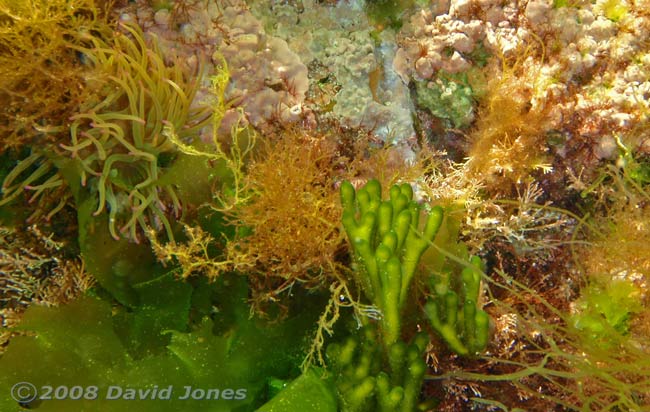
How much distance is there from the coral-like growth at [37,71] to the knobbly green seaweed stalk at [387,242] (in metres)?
1.41

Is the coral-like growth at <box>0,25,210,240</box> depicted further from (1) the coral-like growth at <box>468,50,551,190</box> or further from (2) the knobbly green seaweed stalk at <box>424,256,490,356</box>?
(1) the coral-like growth at <box>468,50,551,190</box>

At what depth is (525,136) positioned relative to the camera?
2.85 m

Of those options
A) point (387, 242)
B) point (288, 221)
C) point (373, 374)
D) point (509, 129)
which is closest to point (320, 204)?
point (288, 221)

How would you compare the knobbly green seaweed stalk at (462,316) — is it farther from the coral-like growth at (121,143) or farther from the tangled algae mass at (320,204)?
the coral-like growth at (121,143)

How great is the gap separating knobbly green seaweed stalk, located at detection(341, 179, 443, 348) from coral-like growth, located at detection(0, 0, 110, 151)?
1.41m

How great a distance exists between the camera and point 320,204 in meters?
2.37

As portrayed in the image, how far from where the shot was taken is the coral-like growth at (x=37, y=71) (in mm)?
2189

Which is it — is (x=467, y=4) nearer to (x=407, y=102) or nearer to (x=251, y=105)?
(x=407, y=102)

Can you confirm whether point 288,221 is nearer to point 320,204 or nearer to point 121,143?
point 320,204

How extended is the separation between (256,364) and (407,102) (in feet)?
5.62

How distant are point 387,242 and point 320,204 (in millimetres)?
530

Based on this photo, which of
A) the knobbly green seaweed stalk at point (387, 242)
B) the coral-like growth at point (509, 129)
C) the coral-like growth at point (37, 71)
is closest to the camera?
the knobbly green seaweed stalk at point (387, 242)

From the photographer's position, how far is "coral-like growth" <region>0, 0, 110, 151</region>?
2189 millimetres

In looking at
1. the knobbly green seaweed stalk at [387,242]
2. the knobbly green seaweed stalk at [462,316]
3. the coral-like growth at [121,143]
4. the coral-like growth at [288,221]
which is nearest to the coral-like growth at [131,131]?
the coral-like growth at [121,143]
